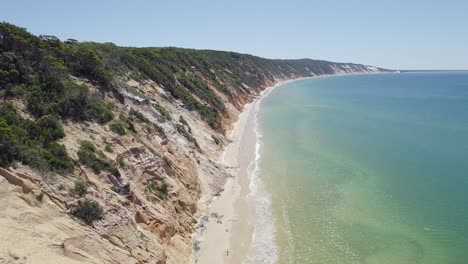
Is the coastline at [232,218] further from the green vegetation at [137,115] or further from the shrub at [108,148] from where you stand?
the green vegetation at [137,115]

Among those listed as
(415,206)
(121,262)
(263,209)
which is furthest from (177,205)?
(415,206)

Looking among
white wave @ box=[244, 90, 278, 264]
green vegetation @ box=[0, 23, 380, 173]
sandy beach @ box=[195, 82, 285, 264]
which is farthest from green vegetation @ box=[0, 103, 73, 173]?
white wave @ box=[244, 90, 278, 264]

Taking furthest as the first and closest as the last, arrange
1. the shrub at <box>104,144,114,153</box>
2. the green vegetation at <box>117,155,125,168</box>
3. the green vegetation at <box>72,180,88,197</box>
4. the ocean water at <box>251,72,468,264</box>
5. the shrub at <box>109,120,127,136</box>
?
1. the shrub at <box>109,120,127,136</box>
2. the shrub at <box>104,144,114,153</box>
3. the green vegetation at <box>117,155,125,168</box>
4. the ocean water at <box>251,72,468,264</box>
5. the green vegetation at <box>72,180,88,197</box>

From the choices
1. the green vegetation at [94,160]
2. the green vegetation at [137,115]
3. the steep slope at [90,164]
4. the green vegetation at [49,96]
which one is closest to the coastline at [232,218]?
the steep slope at [90,164]

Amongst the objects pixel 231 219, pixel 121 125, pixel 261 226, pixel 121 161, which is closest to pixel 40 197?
pixel 121 161

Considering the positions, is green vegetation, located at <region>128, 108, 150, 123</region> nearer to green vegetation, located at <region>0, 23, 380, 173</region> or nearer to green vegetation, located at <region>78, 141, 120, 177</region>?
green vegetation, located at <region>0, 23, 380, 173</region>

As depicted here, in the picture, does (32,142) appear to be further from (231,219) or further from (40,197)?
(231,219)
